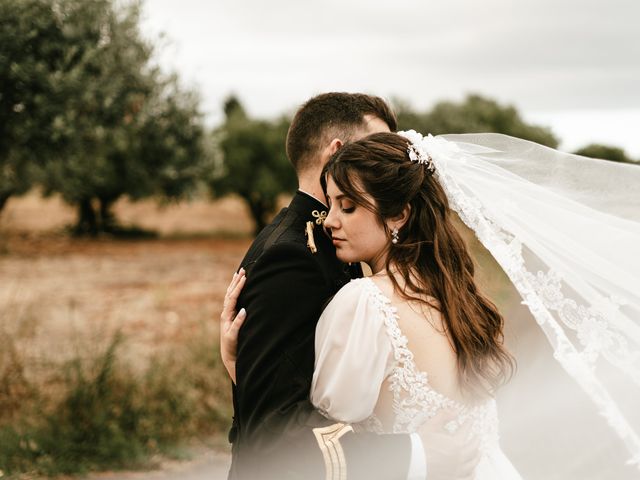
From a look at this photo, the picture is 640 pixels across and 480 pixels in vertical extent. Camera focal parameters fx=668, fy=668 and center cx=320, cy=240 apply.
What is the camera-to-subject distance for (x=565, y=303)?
269cm

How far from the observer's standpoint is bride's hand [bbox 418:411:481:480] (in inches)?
91.1

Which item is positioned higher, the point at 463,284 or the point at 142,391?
the point at 463,284

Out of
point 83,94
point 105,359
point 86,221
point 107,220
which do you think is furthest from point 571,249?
point 107,220

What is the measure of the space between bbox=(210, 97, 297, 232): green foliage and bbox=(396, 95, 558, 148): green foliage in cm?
756

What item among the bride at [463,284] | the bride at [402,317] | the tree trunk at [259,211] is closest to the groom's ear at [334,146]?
the bride at [463,284]

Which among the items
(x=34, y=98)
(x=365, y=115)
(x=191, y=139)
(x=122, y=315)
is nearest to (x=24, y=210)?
(x=122, y=315)

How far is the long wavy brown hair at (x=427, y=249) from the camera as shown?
7.88ft

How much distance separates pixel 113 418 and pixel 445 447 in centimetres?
409

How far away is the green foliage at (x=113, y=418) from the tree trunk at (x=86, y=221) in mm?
21461

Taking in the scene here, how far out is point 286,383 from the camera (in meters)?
2.31

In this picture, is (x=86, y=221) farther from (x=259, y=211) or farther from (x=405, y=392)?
(x=405, y=392)

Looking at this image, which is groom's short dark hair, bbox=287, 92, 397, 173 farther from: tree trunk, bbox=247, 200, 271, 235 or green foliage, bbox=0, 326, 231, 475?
tree trunk, bbox=247, 200, 271, 235

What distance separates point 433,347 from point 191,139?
272 inches

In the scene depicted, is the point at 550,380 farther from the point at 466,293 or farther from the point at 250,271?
the point at 250,271
